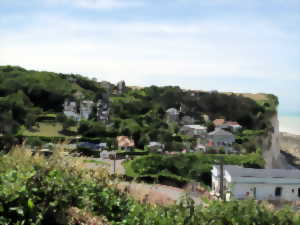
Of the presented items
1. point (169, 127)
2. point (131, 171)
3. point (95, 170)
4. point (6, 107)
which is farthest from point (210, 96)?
point (95, 170)

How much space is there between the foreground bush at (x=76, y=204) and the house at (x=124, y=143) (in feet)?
101

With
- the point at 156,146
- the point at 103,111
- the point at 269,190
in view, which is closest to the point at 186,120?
the point at 103,111

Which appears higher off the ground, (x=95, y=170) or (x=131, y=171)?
(x=95, y=170)

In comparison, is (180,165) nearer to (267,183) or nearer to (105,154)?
(105,154)

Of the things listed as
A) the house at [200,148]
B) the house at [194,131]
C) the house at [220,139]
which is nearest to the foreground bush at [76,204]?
the house at [200,148]

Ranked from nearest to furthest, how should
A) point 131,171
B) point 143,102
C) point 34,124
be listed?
point 131,171, point 34,124, point 143,102

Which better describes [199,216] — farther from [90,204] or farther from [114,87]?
[114,87]

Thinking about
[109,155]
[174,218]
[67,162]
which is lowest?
[109,155]

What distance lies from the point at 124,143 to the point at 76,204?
31737mm

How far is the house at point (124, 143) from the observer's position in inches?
1422

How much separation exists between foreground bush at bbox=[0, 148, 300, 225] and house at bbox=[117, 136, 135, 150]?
30.7 meters

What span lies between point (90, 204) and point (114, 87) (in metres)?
66.8

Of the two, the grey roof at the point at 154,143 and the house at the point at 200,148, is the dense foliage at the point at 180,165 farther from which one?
the grey roof at the point at 154,143

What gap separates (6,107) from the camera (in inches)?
1828
